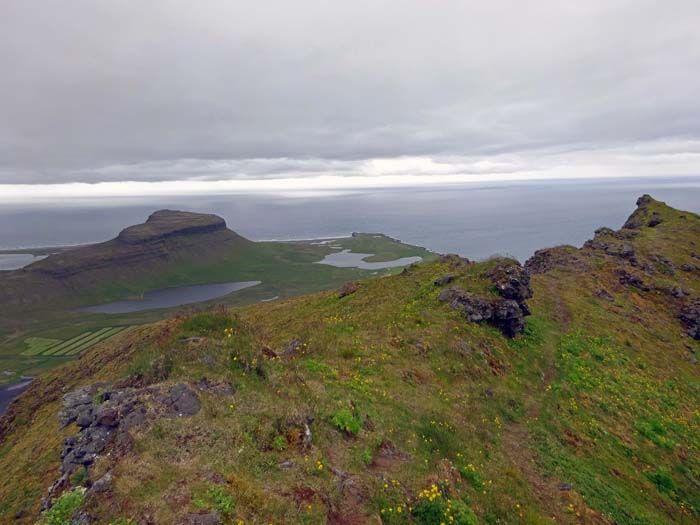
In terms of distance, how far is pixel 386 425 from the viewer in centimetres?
1675

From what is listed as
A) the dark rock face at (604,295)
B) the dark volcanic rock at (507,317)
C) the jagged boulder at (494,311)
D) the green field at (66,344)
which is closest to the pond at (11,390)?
the green field at (66,344)

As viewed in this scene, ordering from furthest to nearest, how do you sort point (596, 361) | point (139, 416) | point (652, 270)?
point (652, 270)
point (596, 361)
point (139, 416)

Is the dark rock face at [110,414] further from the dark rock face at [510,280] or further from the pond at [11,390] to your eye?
the pond at [11,390]

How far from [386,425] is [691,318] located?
4643 centimetres

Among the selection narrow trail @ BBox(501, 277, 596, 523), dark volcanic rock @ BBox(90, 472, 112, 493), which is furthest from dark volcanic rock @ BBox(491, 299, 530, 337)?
dark volcanic rock @ BBox(90, 472, 112, 493)

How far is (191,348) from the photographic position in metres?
15.8

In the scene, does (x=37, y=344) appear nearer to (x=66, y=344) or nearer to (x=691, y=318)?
(x=66, y=344)

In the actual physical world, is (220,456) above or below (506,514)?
above

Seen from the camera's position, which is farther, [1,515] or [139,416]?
[1,515]

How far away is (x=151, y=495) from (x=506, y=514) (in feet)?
38.0

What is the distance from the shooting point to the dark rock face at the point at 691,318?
1684 inches

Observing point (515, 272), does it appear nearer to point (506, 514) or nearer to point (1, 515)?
point (506, 514)

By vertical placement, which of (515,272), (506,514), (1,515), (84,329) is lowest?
(84,329)

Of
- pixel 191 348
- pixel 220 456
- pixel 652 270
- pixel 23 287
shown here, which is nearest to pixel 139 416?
pixel 220 456
